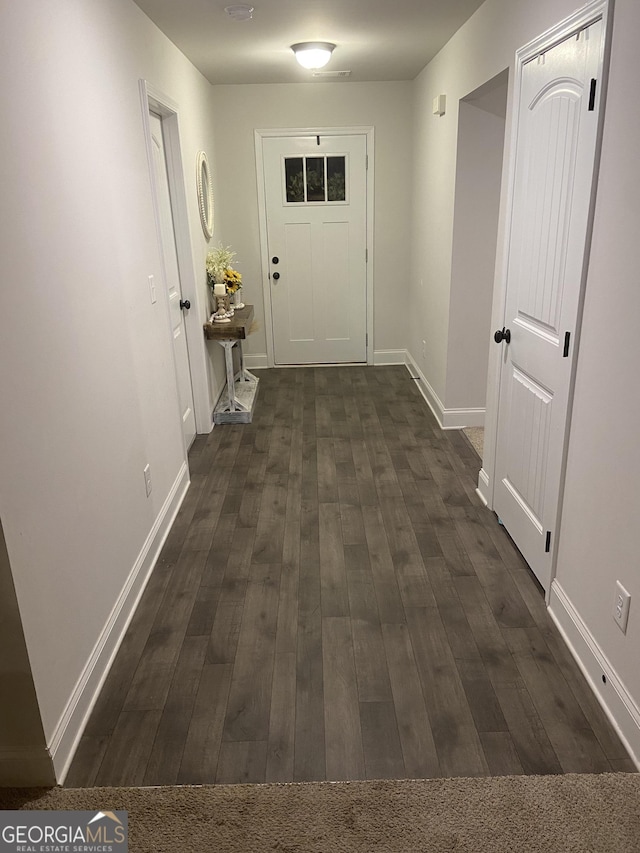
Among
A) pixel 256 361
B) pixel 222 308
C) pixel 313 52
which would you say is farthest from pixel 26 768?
pixel 256 361

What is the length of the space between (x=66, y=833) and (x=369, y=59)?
4796mm

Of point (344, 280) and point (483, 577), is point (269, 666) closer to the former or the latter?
point (483, 577)

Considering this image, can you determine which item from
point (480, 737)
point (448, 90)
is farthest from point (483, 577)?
point (448, 90)

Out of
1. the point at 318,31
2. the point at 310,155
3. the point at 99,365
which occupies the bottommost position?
the point at 99,365

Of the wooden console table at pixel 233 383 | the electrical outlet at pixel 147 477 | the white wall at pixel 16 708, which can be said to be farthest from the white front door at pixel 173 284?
the white wall at pixel 16 708

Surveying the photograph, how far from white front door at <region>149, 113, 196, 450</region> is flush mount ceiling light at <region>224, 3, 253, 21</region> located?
0.75m

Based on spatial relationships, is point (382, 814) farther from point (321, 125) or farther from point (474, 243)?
point (321, 125)

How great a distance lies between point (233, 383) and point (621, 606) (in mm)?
3548

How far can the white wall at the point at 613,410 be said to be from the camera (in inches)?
71.9

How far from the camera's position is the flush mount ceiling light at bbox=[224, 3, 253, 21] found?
3.11 m

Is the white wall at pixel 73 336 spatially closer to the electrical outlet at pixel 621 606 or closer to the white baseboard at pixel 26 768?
the white baseboard at pixel 26 768

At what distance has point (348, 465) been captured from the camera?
3965mm

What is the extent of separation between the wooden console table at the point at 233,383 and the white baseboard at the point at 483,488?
1.93 meters

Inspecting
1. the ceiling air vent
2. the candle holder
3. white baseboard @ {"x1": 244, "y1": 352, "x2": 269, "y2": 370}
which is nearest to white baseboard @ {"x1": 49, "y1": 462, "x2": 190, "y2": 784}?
the candle holder
